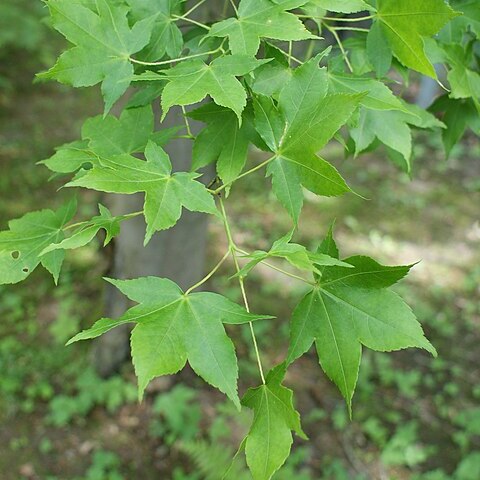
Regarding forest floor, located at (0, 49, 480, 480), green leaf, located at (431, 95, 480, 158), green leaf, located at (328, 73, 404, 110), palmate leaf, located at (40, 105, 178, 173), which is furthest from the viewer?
forest floor, located at (0, 49, 480, 480)

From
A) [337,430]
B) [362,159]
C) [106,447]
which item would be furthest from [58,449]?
[362,159]

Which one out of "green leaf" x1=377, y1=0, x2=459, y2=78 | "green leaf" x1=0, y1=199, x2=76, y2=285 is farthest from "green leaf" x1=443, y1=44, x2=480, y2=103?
"green leaf" x1=0, y1=199, x2=76, y2=285

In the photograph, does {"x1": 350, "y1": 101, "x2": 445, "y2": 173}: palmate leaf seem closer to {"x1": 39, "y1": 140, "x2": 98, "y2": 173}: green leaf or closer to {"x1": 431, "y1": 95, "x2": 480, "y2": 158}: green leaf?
{"x1": 431, "y1": 95, "x2": 480, "y2": 158}: green leaf

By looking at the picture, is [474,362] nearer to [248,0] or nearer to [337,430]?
[337,430]

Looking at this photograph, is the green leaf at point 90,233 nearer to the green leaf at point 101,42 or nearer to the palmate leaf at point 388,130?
the green leaf at point 101,42

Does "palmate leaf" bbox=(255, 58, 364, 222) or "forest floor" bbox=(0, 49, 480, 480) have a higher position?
"palmate leaf" bbox=(255, 58, 364, 222)

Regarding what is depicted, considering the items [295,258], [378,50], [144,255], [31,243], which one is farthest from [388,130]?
[144,255]
